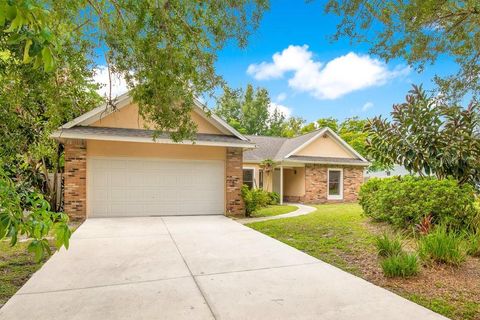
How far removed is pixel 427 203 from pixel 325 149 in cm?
1238

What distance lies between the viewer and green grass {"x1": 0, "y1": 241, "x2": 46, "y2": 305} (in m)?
4.62

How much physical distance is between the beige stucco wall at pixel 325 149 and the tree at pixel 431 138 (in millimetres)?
9829

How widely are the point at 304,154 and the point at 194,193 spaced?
9121mm

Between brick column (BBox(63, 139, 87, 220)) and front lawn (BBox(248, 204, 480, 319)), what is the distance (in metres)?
6.29

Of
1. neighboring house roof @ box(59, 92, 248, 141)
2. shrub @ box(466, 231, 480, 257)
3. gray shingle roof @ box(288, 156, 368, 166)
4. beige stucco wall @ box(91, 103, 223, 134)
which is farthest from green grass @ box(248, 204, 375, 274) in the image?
gray shingle roof @ box(288, 156, 368, 166)

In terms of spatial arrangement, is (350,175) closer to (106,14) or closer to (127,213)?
(127,213)

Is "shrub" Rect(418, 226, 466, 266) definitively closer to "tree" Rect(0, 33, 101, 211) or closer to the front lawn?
the front lawn

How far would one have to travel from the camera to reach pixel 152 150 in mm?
12023

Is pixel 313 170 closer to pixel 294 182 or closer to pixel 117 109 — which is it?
pixel 294 182

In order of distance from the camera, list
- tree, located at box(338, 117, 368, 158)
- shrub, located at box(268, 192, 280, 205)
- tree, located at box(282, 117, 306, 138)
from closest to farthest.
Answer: shrub, located at box(268, 192, 280, 205)
tree, located at box(338, 117, 368, 158)
tree, located at box(282, 117, 306, 138)

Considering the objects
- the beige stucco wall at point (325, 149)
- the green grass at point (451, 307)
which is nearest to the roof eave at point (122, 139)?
the green grass at point (451, 307)

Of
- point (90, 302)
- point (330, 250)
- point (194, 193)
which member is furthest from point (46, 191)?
point (330, 250)

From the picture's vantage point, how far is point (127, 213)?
11664 millimetres

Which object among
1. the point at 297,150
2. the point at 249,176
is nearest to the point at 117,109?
the point at 249,176
